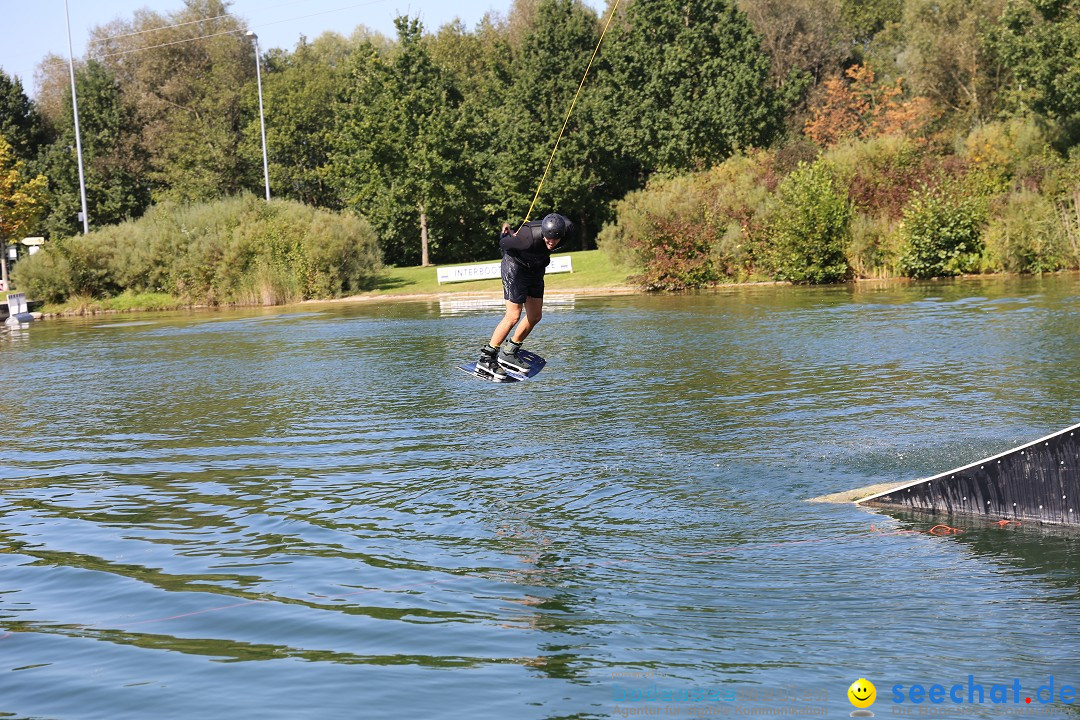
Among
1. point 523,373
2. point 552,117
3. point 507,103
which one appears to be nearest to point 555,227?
point 523,373

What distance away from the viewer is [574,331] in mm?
30406

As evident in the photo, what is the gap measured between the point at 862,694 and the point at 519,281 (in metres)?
7.99

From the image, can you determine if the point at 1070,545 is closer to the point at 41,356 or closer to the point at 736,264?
the point at 41,356

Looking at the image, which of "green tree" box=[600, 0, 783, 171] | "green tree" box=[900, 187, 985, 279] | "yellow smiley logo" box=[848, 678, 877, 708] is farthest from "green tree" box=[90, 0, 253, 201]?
"yellow smiley logo" box=[848, 678, 877, 708]

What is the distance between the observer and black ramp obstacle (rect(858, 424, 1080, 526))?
9.69m

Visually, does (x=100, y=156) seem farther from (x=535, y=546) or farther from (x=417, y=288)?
(x=535, y=546)

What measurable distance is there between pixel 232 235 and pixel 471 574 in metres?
44.8

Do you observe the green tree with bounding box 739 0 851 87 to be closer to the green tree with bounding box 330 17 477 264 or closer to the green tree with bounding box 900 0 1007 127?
the green tree with bounding box 900 0 1007 127

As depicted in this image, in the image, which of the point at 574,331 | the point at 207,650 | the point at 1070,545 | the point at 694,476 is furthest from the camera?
the point at 574,331

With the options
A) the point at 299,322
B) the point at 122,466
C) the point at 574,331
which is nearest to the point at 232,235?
the point at 299,322

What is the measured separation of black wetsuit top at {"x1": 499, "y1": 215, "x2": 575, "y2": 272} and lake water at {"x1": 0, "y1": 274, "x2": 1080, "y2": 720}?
2.58 m

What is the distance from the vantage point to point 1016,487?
33.6 feet

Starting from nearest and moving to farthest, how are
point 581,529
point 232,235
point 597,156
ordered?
1. point 581,529
2. point 232,235
3. point 597,156

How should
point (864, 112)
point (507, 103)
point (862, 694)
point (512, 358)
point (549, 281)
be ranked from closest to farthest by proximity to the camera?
point (862, 694)
point (512, 358)
point (549, 281)
point (864, 112)
point (507, 103)
